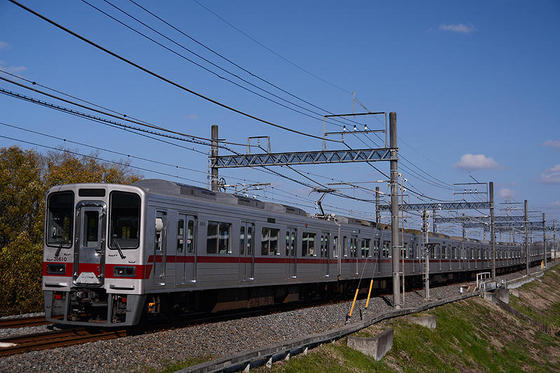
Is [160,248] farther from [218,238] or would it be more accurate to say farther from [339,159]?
[339,159]

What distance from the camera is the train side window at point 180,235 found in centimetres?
1476

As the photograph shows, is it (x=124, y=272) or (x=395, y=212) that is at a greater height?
(x=395, y=212)

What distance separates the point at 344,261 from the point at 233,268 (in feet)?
29.9

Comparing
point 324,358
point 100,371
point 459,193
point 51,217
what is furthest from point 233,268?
point 459,193

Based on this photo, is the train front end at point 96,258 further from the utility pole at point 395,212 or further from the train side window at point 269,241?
the utility pole at point 395,212

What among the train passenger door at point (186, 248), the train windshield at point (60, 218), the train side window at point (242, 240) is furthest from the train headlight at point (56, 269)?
the train side window at point (242, 240)

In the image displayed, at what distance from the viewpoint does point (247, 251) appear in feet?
58.9

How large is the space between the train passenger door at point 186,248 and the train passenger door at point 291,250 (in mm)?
5698

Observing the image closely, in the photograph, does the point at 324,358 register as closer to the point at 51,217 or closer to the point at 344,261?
the point at 51,217

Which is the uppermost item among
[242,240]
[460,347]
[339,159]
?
[339,159]

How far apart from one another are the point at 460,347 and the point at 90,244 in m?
15.4

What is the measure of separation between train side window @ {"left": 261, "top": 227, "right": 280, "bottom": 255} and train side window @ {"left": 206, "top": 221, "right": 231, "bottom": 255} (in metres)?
2.08

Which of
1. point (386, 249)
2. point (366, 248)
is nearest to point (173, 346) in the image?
point (366, 248)

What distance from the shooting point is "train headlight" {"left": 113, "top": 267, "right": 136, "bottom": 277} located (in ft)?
43.2
